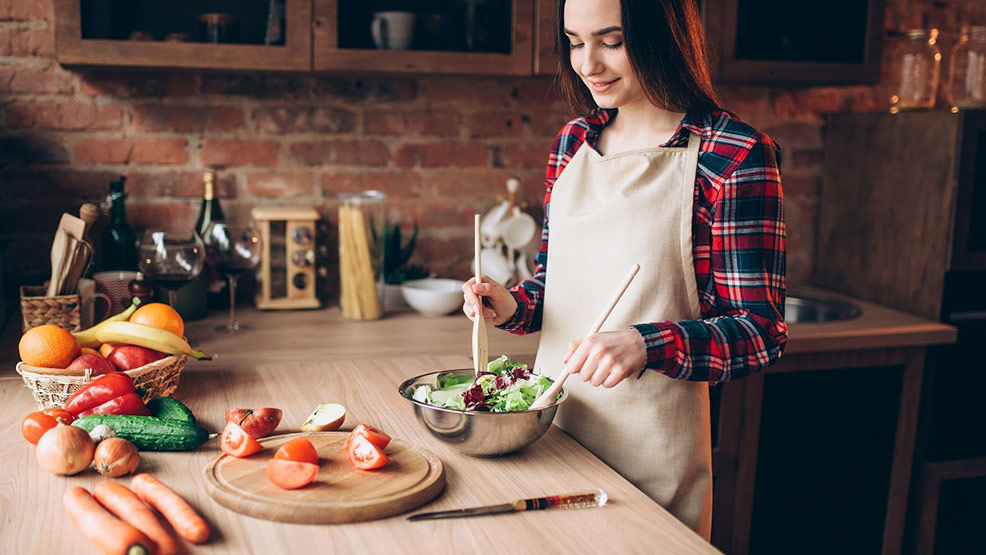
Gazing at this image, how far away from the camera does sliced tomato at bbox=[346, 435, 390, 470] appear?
3.55 ft

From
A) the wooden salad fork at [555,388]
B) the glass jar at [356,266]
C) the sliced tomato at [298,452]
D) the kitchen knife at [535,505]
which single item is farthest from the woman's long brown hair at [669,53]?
the glass jar at [356,266]

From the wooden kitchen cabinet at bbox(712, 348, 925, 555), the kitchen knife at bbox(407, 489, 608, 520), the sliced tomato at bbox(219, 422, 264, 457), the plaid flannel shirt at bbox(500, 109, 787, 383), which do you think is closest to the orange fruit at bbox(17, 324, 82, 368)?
the sliced tomato at bbox(219, 422, 264, 457)

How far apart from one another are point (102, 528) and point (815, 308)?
2.14 metres

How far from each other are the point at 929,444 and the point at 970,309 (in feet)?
1.28

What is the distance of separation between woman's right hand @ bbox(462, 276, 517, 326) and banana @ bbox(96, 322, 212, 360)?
52 cm

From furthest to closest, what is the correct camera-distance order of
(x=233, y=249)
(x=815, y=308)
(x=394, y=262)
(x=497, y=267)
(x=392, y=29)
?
(x=815, y=308)
(x=394, y=262)
(x=497, y=267)
(x=392, y=29)
(x=233, y=249)

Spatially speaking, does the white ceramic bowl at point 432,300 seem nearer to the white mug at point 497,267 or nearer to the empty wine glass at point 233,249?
the white mug at point 497,267

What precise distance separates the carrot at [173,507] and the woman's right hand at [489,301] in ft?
1.75

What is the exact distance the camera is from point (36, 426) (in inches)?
45.8

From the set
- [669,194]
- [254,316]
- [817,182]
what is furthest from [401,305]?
[817,182]

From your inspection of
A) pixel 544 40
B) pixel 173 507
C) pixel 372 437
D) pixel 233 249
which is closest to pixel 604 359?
pixel 372 437

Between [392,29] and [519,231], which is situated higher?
[392,29]

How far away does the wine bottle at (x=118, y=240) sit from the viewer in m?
2.16

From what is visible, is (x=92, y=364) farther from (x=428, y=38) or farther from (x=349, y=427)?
(x=428, y=38)
